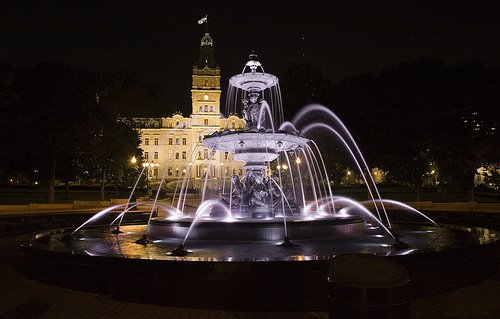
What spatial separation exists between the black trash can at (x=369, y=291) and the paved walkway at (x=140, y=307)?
7.30ft

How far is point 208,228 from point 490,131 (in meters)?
27.3

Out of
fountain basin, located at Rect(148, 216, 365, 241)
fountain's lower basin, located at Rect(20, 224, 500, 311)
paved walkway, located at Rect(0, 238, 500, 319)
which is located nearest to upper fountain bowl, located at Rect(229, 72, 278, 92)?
fountain basin, located at Rect(148, 216, 365, 241)

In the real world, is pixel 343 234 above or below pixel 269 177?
below

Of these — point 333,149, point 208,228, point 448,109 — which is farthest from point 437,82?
point 208,228

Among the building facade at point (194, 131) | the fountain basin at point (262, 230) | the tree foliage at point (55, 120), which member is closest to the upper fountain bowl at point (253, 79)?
the fountain basin at point (262, 230)

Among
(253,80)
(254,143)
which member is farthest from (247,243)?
(253,80)

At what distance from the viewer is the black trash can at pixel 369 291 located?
4215mm

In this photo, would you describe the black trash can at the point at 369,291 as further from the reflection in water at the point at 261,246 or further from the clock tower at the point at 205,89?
the clock tower at the point at 205,89

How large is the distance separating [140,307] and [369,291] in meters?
4.16

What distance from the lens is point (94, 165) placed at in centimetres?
4438

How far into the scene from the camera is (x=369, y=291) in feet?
13.9

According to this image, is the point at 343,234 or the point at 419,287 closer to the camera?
the point at 419,287

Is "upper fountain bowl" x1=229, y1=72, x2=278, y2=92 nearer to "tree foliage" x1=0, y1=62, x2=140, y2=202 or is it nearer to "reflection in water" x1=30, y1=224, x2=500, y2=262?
"reflection in water" x1=30, y1=224, x2=500, y2=262

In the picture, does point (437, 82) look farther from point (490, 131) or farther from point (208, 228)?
point (208, 228)
